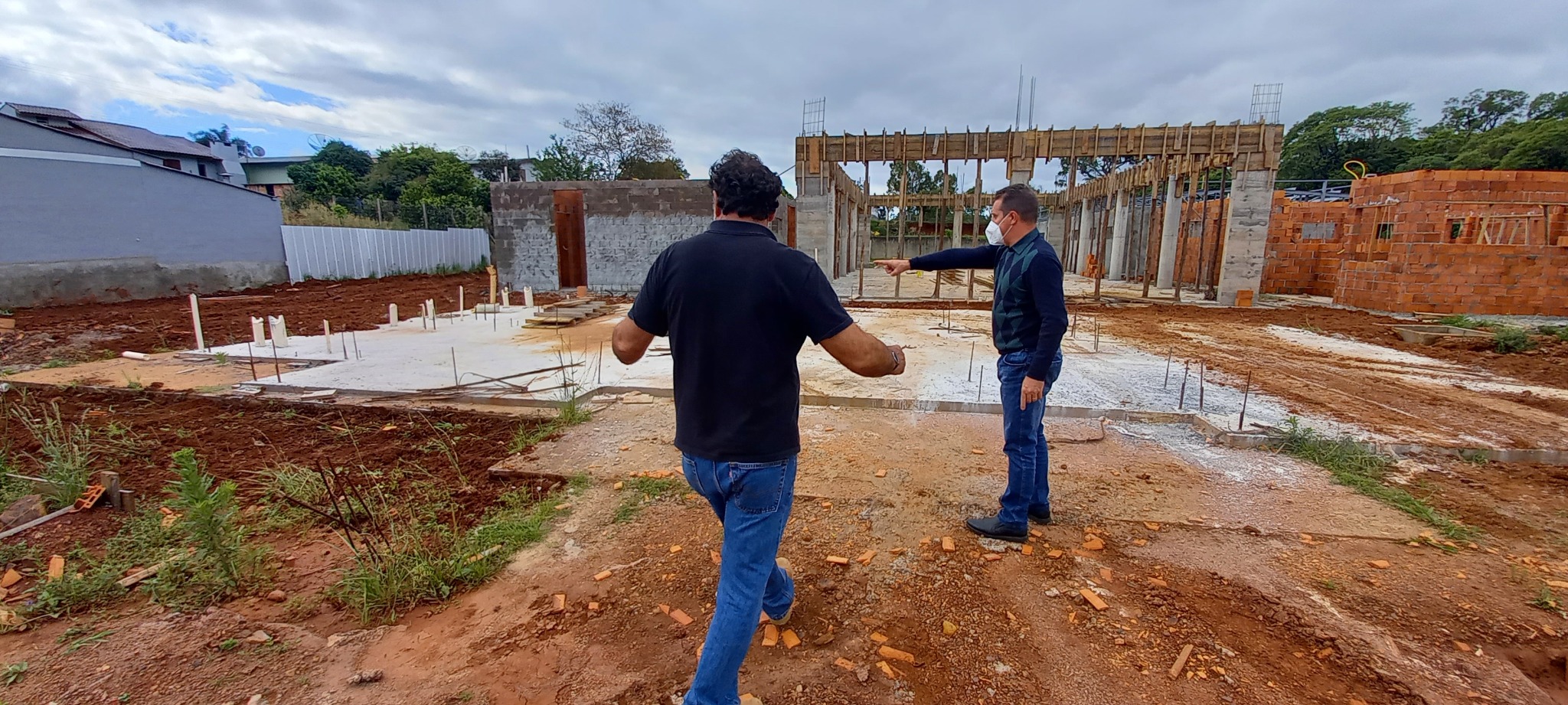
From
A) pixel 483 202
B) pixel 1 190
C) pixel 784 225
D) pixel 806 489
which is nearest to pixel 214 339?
pixel 1 190

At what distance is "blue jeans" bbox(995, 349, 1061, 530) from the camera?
9.28ft

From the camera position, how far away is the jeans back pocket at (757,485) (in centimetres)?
169

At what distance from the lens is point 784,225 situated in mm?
17500

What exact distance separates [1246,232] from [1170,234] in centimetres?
523

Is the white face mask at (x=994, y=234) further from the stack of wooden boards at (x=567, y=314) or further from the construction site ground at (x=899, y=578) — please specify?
the stack of wooden boards at (x=567, y=314)

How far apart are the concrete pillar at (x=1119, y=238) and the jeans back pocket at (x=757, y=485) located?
2364 cm

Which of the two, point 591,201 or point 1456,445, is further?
point 591,201

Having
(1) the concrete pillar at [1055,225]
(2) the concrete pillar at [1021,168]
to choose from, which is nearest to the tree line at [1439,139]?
(1) the concrete pillar at [1055,225]

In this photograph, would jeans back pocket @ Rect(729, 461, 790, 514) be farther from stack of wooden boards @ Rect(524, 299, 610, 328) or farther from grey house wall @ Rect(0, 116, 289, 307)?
grey house wall @ Rect(0, 116, 289, 307)

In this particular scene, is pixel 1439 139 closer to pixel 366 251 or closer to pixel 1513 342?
pixel 1513 342

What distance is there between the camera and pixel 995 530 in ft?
9.64

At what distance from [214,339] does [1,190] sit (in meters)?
7.08

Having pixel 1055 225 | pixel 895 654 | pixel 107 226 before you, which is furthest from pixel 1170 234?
pixel 107 226

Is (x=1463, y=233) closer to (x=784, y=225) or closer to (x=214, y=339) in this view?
(x=784, y=225)
